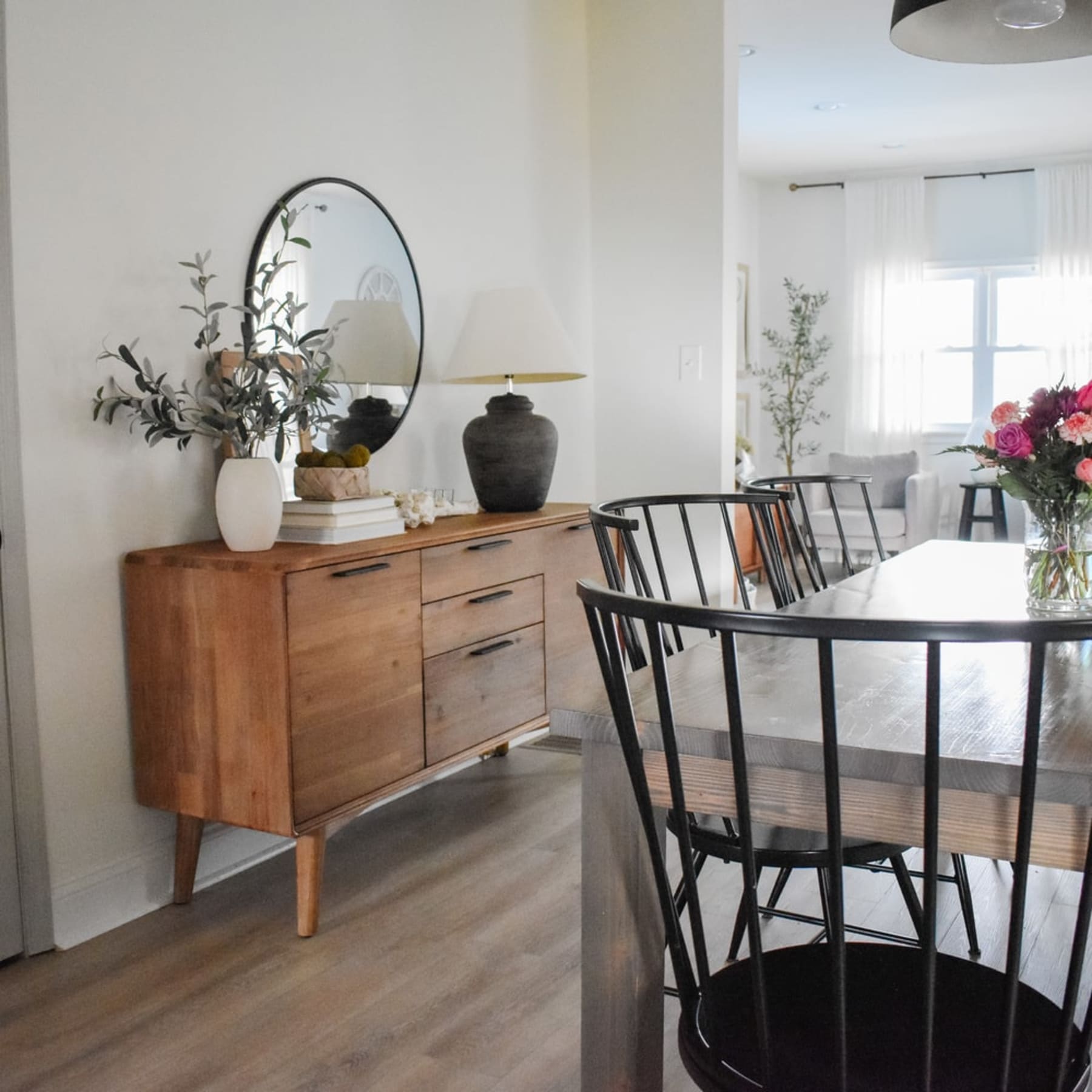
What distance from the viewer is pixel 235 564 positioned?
92.3 inches

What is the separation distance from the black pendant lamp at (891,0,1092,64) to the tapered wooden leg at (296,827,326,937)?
1838mm

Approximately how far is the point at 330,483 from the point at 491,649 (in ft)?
2.02

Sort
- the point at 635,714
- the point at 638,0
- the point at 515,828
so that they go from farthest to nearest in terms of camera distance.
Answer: the point at 638,0
the point at 515,828
the point at 635,714

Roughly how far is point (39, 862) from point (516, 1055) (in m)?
1.06

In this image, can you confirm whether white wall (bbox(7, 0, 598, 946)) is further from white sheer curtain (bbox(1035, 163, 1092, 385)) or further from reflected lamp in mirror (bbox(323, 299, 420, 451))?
white sheer curtain (bbox(1035, 163, 1092, 385))

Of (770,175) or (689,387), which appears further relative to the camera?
(770,175)

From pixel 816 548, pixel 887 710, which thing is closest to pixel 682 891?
pixel 887 710

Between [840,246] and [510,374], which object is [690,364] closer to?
[510,374]

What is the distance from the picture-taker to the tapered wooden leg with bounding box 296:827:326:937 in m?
2.40

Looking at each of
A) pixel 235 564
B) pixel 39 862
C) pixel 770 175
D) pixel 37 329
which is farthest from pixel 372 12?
pixel 770 175

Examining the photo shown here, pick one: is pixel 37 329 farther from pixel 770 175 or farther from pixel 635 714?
pixel 770 175

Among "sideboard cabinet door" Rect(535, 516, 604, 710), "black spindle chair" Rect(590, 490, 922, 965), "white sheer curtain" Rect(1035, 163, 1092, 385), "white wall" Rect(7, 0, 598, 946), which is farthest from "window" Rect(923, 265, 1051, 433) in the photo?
"black spindle chair" Rect(590, 490, 922, 965)

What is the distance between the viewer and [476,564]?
9.47ft

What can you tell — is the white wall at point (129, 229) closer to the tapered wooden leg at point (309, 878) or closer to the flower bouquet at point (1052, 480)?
the tapered wooden leg at point (309, 878)
